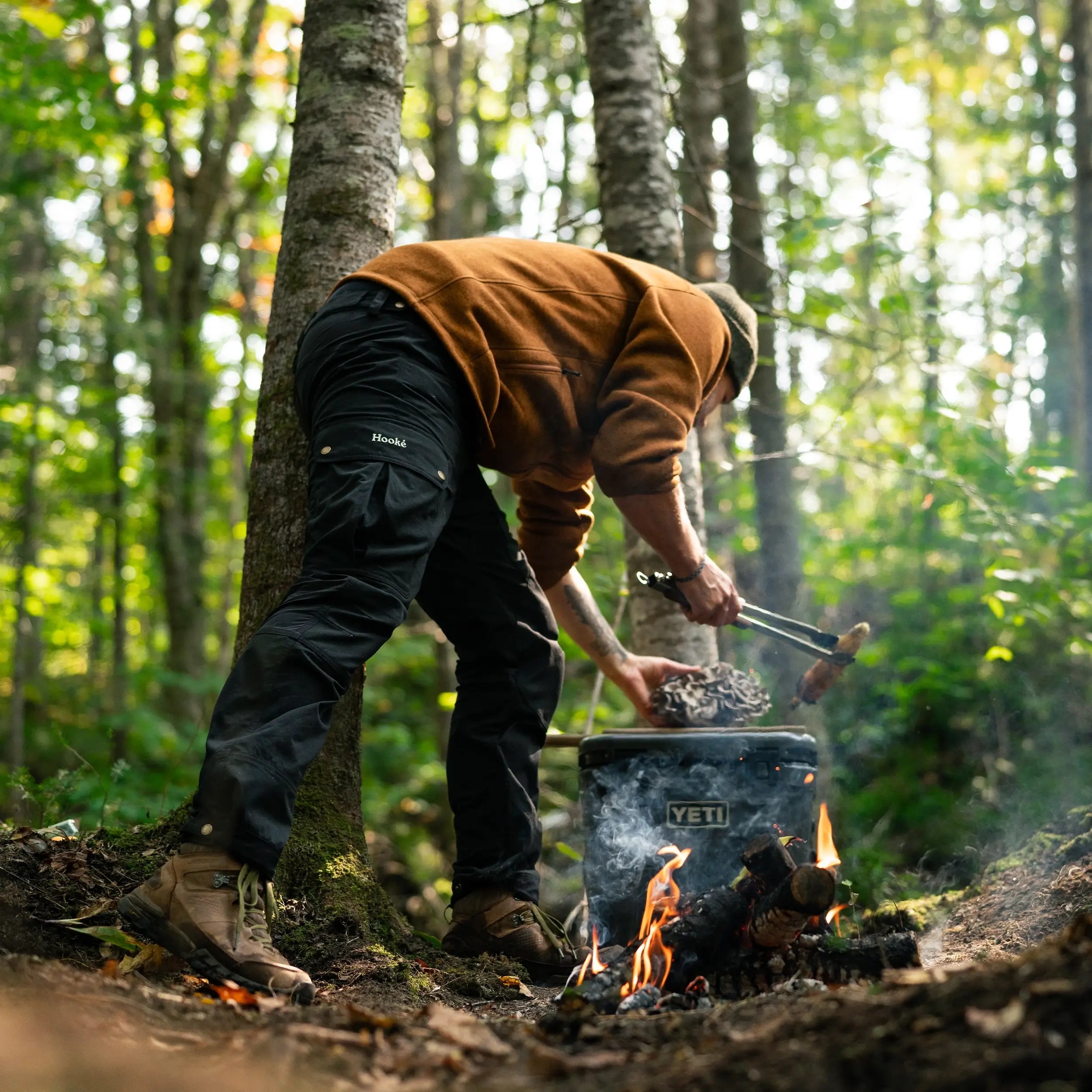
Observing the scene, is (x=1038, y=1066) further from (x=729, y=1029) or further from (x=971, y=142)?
(x=971, y=142)

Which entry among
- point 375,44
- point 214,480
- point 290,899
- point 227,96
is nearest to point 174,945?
point 290,899

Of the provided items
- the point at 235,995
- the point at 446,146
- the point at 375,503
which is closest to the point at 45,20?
the point at 446,146

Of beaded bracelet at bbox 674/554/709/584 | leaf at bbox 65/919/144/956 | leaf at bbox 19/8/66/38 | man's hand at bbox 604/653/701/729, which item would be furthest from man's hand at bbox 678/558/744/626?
leaf at bbox 19/8/66/38

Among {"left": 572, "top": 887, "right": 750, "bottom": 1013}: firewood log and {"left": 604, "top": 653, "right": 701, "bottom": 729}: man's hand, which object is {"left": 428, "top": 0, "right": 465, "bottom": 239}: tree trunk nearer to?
{"left": 604, "top": 653, "right": 701, "bottom": 729}: man's hand

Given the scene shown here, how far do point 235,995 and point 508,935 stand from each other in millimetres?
1198

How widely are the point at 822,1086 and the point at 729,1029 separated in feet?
1.55

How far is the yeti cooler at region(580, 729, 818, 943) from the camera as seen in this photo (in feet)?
10.1

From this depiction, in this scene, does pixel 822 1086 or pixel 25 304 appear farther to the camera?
pixel 25 304

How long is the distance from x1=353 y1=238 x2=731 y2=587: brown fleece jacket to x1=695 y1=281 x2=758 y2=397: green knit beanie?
9.6 inches

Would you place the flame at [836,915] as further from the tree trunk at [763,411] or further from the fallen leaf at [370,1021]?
the tree trunk at [763,411]

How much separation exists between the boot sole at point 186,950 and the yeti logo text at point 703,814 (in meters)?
1.25

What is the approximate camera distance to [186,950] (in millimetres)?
2252

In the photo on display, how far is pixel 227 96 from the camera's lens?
434 inches

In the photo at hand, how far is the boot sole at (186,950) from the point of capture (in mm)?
2250
